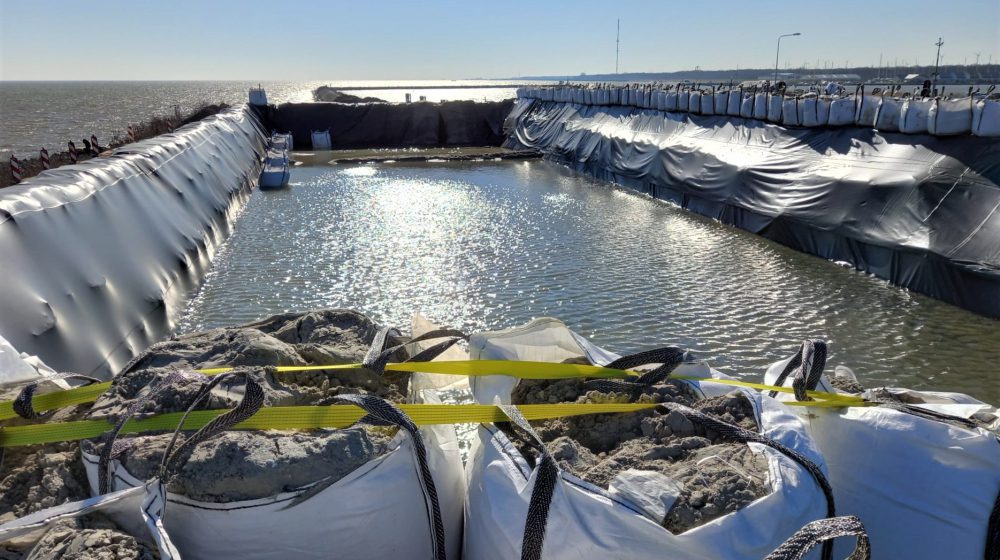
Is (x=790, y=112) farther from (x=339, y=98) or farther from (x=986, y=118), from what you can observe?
(x=339, y=98)

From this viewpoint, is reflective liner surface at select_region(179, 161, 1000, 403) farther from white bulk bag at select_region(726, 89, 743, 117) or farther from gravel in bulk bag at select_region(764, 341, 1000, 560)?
gravel in bulk bag at select_region(764, 341, 1000, 560)

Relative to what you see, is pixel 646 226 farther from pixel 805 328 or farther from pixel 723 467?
pixel 723 467

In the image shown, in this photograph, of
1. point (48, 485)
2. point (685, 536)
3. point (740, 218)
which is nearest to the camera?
point (685, 536)

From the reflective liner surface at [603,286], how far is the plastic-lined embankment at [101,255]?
2.15 ft

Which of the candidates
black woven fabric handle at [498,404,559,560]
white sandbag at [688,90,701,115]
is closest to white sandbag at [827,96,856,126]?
white sandbag at [688,90,701,115]

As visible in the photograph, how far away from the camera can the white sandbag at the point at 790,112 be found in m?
12.4

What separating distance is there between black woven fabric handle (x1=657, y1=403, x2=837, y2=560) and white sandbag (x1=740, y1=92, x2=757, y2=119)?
13.3 metres

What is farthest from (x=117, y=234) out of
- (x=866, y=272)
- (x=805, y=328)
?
(x=866, y=272)

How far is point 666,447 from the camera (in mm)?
2123

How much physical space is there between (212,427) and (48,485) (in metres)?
0.64

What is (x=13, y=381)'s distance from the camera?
2.50 m

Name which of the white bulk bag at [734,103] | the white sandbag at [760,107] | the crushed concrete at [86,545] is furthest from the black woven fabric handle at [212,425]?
the white bulk bag at [734,103]

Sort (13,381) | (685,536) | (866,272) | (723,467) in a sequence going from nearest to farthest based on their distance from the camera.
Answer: (685,536)
(723,467)
(13,381)
(866,272)

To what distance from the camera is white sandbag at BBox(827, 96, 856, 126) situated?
1128 centimetres
